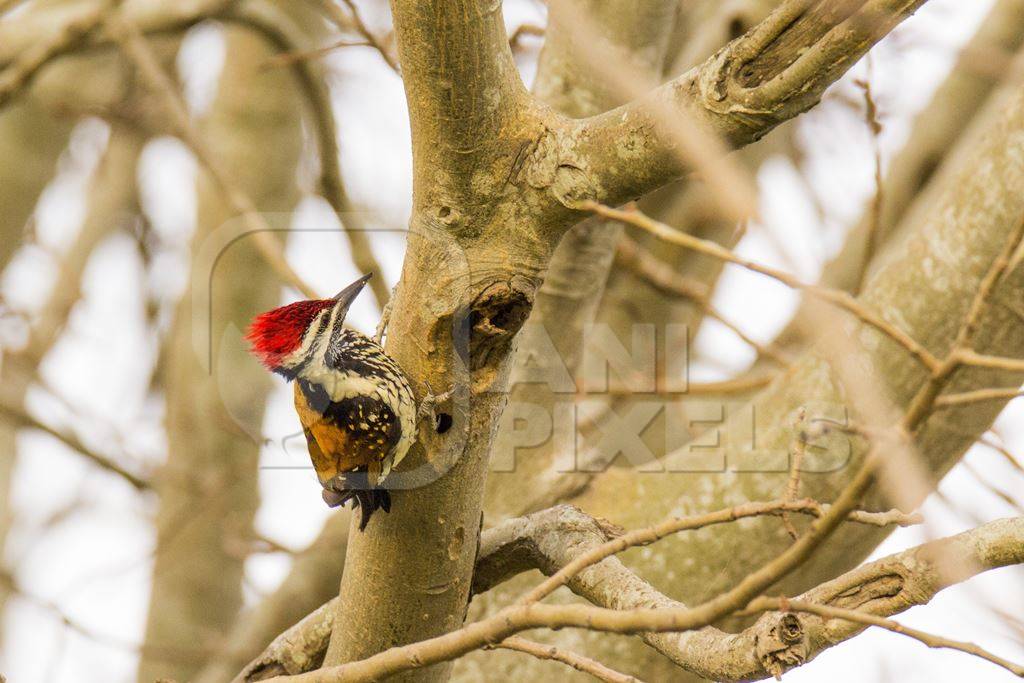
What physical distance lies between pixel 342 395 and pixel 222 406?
2.55 meters

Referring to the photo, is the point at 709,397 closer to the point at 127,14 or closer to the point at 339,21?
the point at 339,21

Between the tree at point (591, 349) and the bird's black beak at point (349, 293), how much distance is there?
0.65 m

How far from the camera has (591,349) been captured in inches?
202

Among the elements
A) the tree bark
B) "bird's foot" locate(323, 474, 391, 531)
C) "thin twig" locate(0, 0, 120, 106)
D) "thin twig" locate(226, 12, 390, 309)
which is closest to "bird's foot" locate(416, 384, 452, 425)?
"bird's foot" locate(323, 474, 391, 531)

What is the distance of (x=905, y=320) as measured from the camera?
323 centimetres

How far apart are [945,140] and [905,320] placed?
1.90m

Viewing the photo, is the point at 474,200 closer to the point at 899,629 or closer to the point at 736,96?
the point at 736,96

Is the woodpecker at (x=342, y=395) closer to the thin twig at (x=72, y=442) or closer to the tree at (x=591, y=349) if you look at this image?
the tree at (x=591, y=349)

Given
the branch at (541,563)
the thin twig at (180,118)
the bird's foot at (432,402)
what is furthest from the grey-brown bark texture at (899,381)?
the thin twig at (180,118)

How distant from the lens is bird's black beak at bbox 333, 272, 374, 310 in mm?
3151

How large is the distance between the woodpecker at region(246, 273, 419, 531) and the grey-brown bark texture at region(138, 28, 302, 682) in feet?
7.03

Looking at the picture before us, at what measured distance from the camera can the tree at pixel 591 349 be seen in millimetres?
1656

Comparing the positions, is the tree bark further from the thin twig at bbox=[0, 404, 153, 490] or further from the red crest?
the thin twig at bbox=[0, 404, 153, 490]

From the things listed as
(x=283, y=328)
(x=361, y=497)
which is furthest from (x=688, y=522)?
(x=283, y=328)
